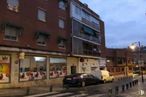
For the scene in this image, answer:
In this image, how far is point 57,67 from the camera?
45.2 meters

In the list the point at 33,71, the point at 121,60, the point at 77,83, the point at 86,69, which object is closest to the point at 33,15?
the point at 33,71

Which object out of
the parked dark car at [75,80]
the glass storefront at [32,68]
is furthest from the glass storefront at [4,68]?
the parked dark car at [75,80]

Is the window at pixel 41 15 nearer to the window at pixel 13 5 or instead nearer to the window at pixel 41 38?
the window at pixel 41 38

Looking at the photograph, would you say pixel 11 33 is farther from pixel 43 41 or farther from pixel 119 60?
pixel 119 60

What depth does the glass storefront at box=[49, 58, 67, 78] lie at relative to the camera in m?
43.4

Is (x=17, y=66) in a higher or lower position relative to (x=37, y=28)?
lower

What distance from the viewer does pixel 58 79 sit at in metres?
44.8

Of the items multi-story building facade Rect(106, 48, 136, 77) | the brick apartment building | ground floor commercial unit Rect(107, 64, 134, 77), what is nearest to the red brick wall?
the brick apartment building

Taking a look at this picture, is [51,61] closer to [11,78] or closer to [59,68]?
[59,68]

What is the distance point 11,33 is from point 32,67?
5.78 meters

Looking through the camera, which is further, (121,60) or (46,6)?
(121,60)

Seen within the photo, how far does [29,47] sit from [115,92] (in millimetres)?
14059

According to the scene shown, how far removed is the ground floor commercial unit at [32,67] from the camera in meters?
33.1

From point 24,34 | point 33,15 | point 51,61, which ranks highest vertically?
point 33,15
